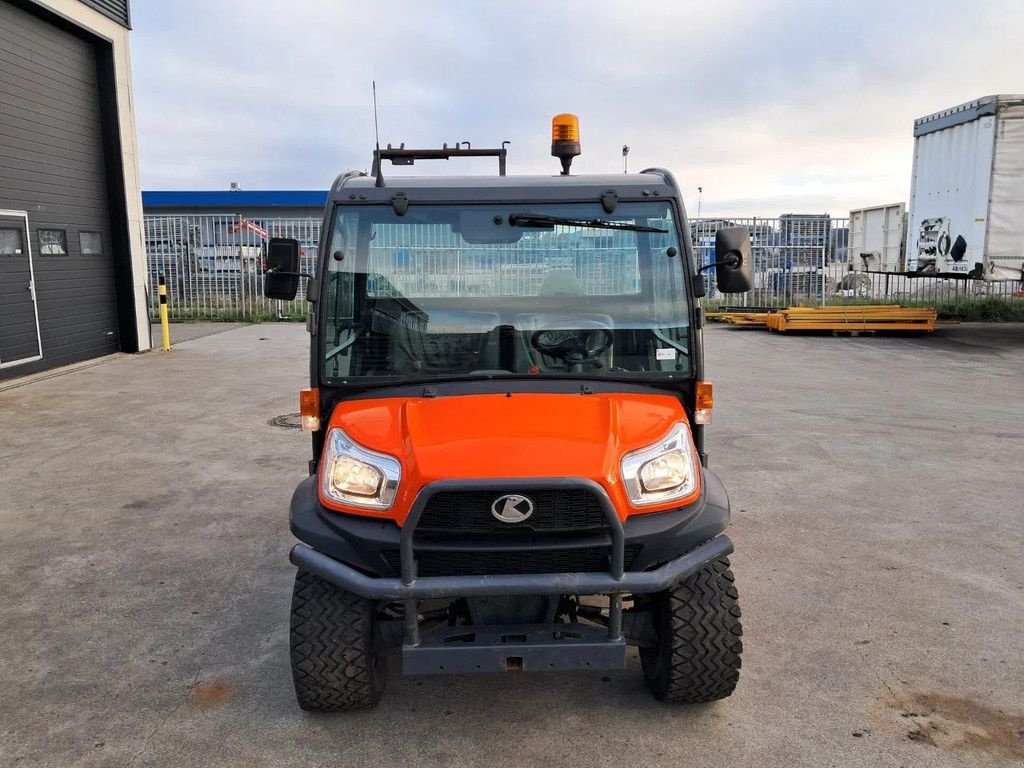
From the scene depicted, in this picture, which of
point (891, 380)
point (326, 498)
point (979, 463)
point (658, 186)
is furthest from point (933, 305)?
point (326, 498)

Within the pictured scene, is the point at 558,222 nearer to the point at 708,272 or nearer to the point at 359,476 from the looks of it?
the point at 359,476

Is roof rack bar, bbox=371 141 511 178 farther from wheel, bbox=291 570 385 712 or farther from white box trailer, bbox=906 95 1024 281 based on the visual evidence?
white box trailer, bbox=906 95 1024 281

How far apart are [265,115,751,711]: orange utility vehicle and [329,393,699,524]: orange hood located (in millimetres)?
11

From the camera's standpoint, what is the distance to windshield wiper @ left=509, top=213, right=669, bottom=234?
369 cm

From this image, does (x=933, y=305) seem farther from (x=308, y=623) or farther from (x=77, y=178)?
(x=308, y=623)

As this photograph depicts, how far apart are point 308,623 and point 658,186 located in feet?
7.75

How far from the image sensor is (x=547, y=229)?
370cm

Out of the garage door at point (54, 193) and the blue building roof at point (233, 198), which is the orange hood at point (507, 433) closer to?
the garage door at point (54, 193)

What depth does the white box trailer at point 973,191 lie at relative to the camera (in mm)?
14148

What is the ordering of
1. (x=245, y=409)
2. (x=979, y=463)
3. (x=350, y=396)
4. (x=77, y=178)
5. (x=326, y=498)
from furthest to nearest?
(x=77, y=178) < (x=245, y=409) < (x=979, y=463) < (x=350, y=396) < (x=326, y=498)

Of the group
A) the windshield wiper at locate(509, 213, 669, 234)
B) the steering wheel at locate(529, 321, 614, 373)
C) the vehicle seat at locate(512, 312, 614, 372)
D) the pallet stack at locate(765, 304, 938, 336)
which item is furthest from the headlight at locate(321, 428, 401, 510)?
the pallet stack at locate(765, 304, 938, 336)

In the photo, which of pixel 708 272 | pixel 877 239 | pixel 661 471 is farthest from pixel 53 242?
pixel 877 239

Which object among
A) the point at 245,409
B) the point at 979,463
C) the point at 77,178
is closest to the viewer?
the point at 979,463

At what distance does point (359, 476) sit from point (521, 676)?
1281 millimetres
